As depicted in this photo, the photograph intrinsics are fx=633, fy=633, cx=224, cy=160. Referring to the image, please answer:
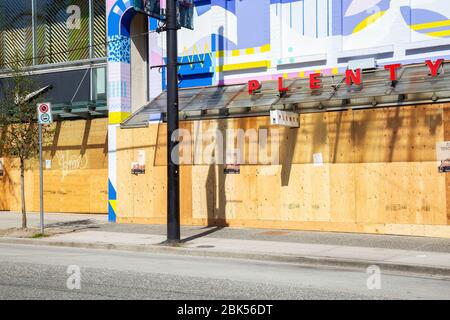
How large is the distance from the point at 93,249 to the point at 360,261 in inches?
251

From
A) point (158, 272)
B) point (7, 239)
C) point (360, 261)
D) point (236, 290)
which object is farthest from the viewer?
point (7, 239)

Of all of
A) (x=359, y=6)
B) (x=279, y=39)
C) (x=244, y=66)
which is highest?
(x=359, y=6)

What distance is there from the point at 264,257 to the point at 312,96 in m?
5.23

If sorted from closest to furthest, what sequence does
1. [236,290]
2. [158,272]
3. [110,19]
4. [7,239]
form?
[236,290], [158,272], [7,239], [110,19]

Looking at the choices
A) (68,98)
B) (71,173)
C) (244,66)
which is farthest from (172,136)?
(68,98)

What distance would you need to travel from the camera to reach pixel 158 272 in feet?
35.6

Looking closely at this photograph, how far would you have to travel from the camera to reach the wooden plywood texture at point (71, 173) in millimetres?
22609

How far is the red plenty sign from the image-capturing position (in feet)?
48.9

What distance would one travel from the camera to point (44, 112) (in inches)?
651

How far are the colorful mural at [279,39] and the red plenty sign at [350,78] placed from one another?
532 mm

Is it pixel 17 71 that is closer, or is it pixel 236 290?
pixel 236 290

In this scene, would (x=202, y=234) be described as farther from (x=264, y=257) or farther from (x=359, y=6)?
(x=359, y=6)

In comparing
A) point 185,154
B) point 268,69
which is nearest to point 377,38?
point 268,69
